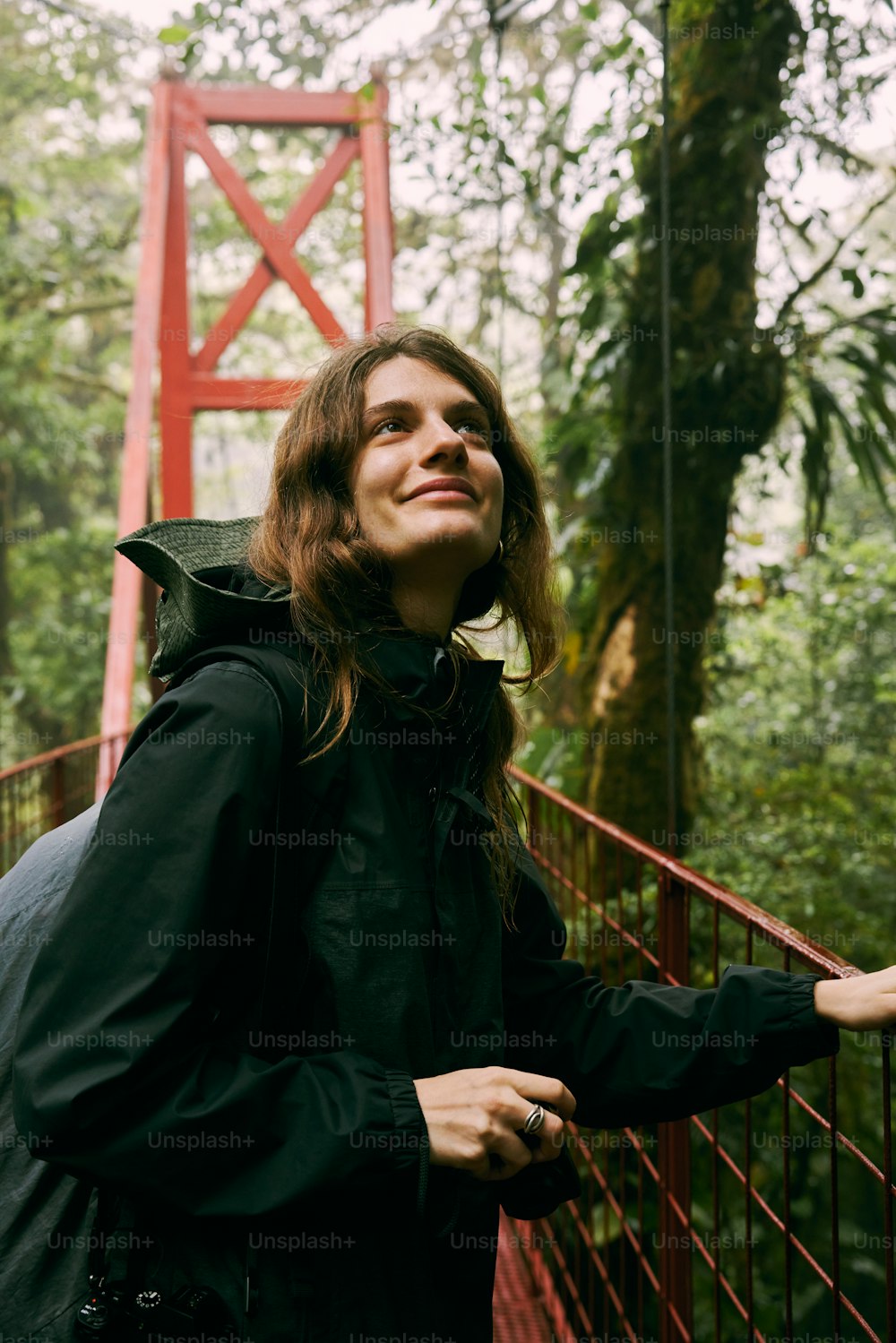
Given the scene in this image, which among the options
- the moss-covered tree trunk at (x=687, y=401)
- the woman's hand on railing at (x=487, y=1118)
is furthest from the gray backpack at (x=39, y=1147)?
the moss-covered tree trunk at (x=687, y=401)

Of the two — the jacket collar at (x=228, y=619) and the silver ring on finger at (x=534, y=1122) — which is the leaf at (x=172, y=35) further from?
the silver ring on finger at (x=534, y=1122)

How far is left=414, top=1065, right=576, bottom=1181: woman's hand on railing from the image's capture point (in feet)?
2.73

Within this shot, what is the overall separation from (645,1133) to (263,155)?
28.9 feet

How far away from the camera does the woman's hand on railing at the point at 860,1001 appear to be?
0.98 m

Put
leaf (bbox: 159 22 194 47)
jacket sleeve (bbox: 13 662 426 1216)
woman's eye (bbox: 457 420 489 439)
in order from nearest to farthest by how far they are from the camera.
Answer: jacket sleeve (bbox: 13 662 426 1216) < woman's eye (bbox: 457 420 489 439) < leaf (bbox: 159 22 194 47)

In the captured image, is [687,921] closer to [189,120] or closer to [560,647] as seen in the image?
[560,647]

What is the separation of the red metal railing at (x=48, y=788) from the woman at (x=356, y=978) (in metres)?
1.56

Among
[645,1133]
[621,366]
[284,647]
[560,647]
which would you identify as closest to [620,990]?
[560,647]

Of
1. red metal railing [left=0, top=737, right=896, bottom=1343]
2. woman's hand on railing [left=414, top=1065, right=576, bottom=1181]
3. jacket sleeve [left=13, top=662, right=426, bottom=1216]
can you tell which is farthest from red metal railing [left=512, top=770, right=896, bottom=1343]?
jacket sleeve [left=13, top=662, right=426, bottom=1216]

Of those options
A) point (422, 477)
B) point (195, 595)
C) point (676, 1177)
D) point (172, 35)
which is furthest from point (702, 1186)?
point (172, 35)

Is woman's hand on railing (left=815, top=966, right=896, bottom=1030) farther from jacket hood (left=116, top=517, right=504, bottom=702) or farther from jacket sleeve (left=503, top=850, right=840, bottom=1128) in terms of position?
jacket hood (left=116, top=517, right=504, bottom=702)

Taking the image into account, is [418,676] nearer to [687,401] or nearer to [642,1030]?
[642,1030]

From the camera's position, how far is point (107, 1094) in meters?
0.76

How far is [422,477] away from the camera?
1068 mm
